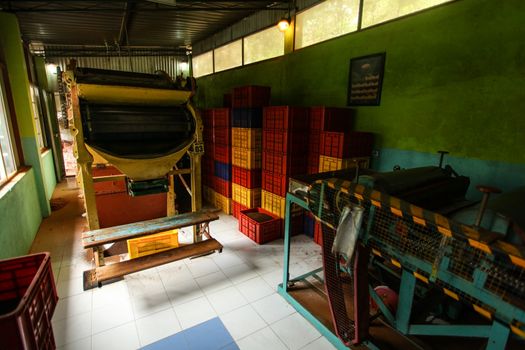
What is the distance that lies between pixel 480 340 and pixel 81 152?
4505 mm

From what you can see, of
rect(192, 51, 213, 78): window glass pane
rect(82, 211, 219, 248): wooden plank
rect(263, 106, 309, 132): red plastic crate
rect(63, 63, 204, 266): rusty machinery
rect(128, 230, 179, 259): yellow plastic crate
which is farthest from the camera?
rect(192, 51, 213, 78): window glass pane

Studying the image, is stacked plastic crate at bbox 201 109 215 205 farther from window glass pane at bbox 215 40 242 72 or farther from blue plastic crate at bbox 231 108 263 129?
window glass pane at bbox 215 40 242 72

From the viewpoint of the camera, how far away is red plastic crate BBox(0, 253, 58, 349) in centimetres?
150

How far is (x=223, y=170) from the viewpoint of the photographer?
5879 mm

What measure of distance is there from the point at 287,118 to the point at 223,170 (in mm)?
2160

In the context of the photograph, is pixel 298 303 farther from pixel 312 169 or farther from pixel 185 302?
pixel 312 169

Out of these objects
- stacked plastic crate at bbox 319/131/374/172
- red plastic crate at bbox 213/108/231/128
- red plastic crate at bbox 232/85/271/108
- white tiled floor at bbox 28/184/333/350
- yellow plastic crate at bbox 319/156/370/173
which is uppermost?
red plastic crate at bbox 232/85/271/108

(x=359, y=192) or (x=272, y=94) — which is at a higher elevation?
(x=272, y=94)

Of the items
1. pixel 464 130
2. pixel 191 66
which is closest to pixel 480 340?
pixel 464 130

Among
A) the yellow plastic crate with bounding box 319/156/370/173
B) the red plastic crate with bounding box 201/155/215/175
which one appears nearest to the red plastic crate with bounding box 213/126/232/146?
the red plastic crate with bounding box 201/155/215/175

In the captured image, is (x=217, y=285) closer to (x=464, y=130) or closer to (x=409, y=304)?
(x=409, y=304)

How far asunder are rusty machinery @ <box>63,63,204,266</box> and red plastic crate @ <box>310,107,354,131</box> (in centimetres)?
199

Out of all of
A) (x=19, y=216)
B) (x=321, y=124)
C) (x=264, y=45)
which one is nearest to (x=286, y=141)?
(x=321, y=124)

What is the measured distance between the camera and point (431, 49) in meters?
3.33
